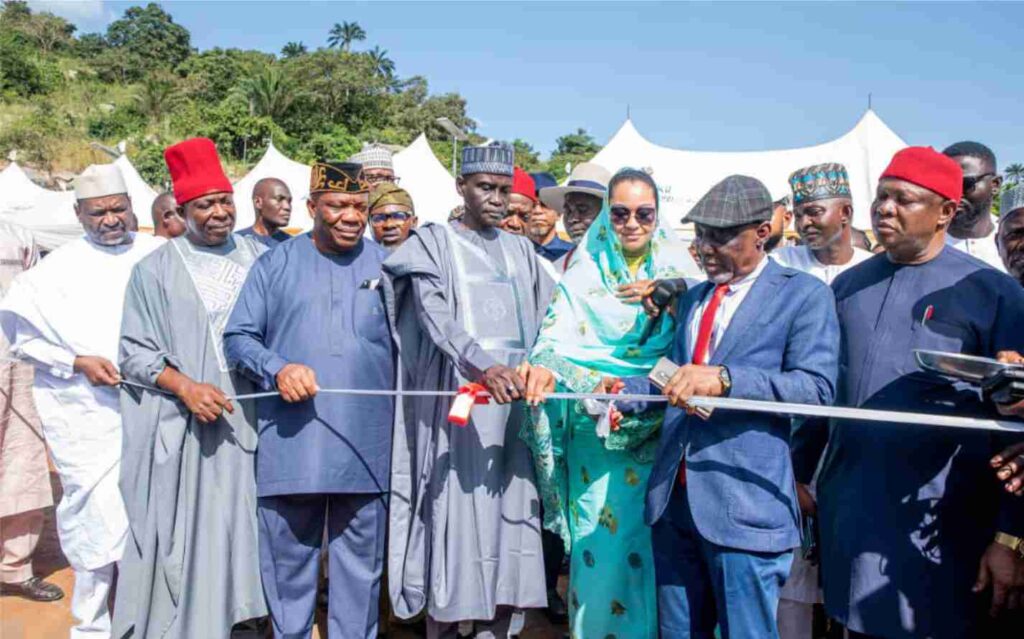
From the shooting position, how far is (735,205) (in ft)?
9.18

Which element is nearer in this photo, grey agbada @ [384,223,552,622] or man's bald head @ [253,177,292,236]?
grey agbada @ [384,223,552,622]

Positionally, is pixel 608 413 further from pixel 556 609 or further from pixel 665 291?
pixel 556 609

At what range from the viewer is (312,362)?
3742mm

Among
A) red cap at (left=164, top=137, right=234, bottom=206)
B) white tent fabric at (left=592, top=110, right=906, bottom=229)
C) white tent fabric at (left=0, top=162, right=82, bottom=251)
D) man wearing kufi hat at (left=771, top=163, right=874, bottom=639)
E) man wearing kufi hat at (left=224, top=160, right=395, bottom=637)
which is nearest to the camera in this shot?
man wearing kufi hat at (left=224, top=160, right=395, bottom=637)

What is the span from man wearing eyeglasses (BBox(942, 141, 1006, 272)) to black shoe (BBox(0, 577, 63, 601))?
5.79 meters

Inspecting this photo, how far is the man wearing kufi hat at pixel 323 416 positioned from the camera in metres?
3.70

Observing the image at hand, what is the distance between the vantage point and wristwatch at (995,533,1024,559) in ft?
8.23

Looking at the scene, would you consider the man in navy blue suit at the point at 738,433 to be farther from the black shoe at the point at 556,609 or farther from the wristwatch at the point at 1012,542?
the black shoe at the point at 556,609

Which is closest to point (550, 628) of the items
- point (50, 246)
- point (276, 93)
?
point (50, 246)

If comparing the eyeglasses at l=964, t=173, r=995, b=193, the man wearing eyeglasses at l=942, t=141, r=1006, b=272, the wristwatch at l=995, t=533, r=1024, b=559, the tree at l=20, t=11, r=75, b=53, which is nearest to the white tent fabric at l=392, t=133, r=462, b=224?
the man wearing eyeglasses at l=942, t=141, r=1006, b=272

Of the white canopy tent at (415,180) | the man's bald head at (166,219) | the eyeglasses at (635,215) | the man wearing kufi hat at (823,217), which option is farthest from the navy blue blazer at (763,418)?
the white canopy tent at (415,180)

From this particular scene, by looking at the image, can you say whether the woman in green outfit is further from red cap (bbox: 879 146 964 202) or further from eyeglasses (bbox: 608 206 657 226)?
red cap (bbox: 879 146 964 202)

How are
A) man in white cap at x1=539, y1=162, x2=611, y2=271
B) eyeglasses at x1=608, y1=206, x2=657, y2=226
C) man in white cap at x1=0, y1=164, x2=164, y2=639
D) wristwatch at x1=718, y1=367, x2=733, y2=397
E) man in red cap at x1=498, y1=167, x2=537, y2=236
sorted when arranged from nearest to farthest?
1. wristwatch at x1=718, y1=367, x2=733, y2=397
2. eyeglasses at x1=608, y1=206, x2=657, y2=226
3. man in white cap at x1=0, y1=164, x2=164, y2=639
4. man in white cap at x1=539, y1=162, x2=611, y2=271
5. man in red cap at x1=498, y1=167, x2=537, y2=236

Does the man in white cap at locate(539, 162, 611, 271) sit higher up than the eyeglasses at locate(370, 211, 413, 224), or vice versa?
the man in white cap at locate(539, 162, 611, 271)
